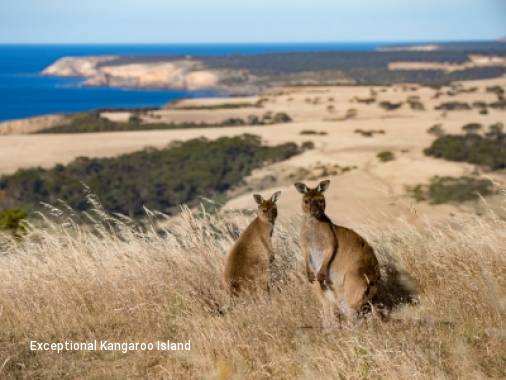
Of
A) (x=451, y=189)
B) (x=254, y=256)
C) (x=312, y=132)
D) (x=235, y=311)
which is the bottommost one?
(x=312, y=132)

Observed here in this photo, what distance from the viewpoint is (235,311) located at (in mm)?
5805

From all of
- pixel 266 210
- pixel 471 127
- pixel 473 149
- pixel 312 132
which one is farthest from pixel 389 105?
pixel 266 210

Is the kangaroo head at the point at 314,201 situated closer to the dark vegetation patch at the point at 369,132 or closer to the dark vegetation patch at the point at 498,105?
the dark vegetation patch at the point at 369,132

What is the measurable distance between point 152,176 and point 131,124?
30740 mm

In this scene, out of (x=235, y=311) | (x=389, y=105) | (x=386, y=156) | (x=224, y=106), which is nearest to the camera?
(x=235, y=311)

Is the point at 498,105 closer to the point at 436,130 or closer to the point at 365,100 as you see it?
the point at 365,100

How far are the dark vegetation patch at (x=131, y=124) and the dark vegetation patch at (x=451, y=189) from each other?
42.6 m

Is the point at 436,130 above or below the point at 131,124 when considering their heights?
above

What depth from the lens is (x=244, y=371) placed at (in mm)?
4879

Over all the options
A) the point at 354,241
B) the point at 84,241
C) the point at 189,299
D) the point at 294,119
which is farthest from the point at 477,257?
the point at 294,119

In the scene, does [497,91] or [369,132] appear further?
[497,91]

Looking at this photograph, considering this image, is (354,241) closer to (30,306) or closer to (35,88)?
(30,306)

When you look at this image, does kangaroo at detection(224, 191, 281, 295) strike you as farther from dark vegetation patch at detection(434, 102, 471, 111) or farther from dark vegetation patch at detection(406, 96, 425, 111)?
dark vegetation patch at detection(406, 96, 425, 111)

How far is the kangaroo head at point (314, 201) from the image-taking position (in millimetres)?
5723
